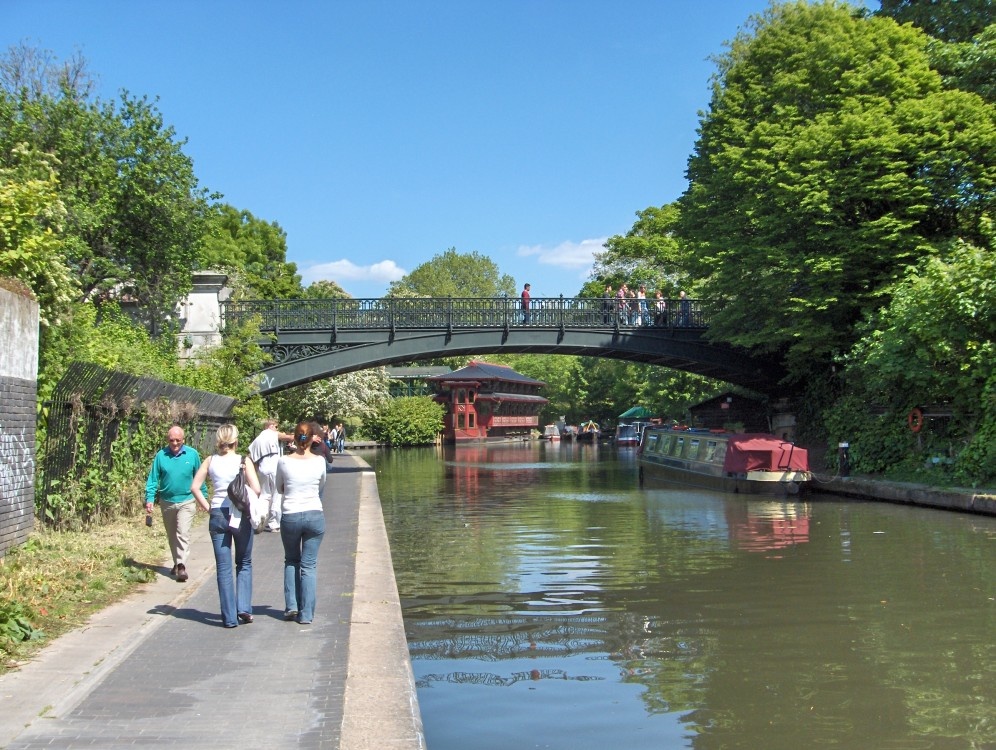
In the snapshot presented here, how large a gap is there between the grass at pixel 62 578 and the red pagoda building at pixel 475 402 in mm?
76341

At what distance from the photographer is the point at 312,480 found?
900 cm

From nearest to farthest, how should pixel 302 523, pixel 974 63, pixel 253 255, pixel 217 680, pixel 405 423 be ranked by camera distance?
pixel 217 680 → pixel 302 523 → pixel 974 63 → pixel 253 255 → pixel 405 423

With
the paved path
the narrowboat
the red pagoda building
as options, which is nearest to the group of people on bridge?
the narrowboat

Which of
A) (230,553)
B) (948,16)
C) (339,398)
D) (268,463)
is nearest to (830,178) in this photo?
(948,16)

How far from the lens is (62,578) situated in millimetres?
9859

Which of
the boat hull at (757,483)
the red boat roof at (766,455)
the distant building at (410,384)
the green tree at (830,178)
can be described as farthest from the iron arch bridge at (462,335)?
the distant building at (410,384)

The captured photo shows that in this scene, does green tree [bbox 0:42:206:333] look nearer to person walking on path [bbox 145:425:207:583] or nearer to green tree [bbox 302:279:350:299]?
person walking on path [bbox 145:425:207:583]

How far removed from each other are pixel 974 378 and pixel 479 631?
17442mm

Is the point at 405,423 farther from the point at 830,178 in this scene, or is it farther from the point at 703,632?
the point at 703,632

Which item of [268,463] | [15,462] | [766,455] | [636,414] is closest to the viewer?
[15,462]

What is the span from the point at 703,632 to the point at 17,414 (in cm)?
764

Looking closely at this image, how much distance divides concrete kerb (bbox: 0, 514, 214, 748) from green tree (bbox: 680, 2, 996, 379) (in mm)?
23491

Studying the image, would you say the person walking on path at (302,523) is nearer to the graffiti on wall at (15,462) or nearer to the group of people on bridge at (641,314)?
the graffiti on wall at (15,462)

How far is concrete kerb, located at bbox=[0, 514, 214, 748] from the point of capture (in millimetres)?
6242
